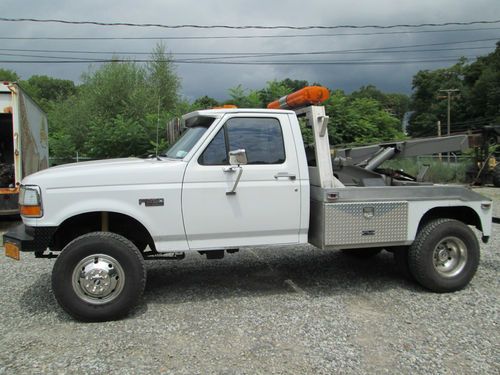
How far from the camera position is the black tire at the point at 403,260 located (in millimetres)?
5742

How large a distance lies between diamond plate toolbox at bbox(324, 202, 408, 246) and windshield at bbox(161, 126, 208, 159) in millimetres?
1584

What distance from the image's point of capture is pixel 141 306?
5.13 metres

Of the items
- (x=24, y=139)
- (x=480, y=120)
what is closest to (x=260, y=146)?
(x=24, y=139)

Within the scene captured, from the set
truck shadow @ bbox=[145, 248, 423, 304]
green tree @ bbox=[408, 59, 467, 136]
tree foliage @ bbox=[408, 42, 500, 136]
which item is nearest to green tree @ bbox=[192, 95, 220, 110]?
truck shadow @ bbox=[145, 248, 423, 304]

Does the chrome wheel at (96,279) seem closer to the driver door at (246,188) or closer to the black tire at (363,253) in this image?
the driver door at (246,188)

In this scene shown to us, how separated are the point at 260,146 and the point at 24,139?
7.49 m

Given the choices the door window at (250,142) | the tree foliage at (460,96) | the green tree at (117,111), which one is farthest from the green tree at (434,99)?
the door window at (250,142)

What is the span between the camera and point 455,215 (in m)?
6.03

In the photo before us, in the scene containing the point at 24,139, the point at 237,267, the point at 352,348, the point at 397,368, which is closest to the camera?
the point at 397,368

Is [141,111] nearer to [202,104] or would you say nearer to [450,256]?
[202,104]

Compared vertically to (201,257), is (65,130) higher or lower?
higher

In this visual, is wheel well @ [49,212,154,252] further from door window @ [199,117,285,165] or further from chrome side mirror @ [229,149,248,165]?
chrome side mirror @ [229,149,248,165]

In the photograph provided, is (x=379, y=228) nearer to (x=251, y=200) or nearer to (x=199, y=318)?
(x=251, y=200)

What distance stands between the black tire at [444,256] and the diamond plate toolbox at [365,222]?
0.29 metres
